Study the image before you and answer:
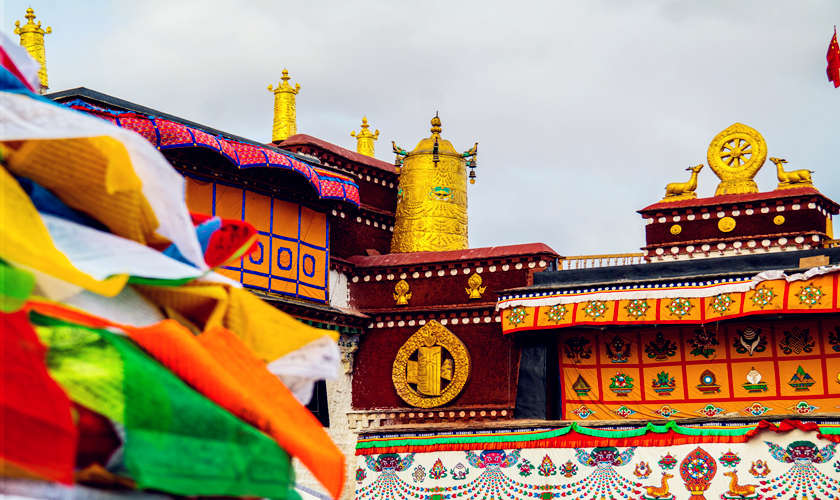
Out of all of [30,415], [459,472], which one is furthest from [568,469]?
[30,415]

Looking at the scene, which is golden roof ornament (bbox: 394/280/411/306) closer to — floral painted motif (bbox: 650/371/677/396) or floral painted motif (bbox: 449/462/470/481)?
floral painted motif (bbox: 449/462/470/481)

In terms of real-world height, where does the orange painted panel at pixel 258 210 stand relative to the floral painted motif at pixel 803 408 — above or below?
above

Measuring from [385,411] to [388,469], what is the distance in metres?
2.15

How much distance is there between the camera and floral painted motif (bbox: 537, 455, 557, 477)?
1227cm

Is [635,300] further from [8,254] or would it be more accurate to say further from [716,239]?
[8,254]

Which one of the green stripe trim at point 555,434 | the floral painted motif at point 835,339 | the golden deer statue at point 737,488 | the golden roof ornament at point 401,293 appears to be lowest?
the golden deer statue at point 737,488

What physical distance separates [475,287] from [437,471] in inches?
121

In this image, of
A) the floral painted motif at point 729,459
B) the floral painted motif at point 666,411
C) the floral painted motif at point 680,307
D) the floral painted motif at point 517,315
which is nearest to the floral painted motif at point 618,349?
the floral painted motif at point 666,411

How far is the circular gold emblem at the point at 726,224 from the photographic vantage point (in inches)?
577

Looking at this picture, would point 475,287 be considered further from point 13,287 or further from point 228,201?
point 13,287

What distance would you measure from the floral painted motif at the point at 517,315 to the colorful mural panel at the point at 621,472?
5.95 feet

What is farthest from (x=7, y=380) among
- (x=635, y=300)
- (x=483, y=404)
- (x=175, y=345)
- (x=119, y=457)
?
(x=483, y=404)

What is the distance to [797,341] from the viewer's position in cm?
1307

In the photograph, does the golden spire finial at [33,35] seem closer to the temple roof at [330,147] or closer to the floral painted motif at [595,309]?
the temple roof at [330,147]
